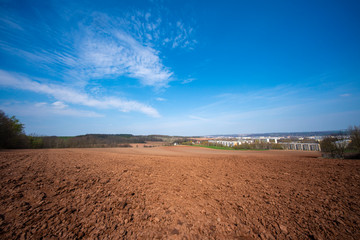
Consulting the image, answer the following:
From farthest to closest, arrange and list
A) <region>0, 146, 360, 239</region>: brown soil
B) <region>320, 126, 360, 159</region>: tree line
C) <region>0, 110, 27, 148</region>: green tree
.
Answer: <region>0, 110, 27, 148</region>: green tree
<region>320, 126, 360, 159</region>: tree line
<region>0, 146, 360, 239</region>: brown soil

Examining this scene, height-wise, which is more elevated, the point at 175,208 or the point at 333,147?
the point at 333,147

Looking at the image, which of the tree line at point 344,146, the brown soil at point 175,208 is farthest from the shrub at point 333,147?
the brown soil at point 175,208

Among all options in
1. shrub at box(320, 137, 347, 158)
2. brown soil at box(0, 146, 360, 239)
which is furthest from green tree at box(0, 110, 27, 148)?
shrub at box(320, 137, 347, 158)

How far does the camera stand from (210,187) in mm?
5164

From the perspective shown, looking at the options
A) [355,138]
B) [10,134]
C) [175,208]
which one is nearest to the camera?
[175,208]

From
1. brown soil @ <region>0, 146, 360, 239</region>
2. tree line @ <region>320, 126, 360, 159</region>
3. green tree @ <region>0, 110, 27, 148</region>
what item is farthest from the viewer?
green tree @ <region>0, 110, 27, 148</region>

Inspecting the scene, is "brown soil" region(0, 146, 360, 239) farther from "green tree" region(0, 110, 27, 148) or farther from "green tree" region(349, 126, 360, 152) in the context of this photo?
"green tree" region(0, 110, 27, 148)

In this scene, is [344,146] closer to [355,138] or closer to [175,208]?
[355,138]

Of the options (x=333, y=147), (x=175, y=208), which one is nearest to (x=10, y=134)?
(x=175, y=208)

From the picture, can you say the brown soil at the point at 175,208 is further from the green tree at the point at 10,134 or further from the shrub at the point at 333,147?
the green tree at the point at 10,134

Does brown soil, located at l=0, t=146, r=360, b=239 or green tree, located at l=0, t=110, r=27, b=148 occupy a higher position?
green tree, located at l=0, t=110, r=27, b=148

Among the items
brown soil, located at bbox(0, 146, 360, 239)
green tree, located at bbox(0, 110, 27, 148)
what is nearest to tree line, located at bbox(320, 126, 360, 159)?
brown soil, located at bbox(0, 146, 360, 239)

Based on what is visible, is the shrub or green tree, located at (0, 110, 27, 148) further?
green tree, located at (0, 110, 27, 148)

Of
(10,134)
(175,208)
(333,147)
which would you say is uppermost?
(10,134)
